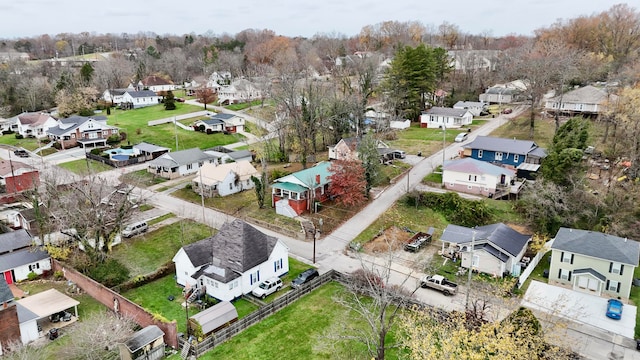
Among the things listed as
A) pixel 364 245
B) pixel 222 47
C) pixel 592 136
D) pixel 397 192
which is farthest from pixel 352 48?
pixel 364 245

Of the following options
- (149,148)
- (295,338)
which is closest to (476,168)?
(295,338)

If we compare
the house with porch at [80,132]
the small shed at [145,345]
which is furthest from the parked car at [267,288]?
→ the house with porch at [80,132]

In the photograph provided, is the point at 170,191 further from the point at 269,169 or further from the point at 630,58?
the point at 630,58

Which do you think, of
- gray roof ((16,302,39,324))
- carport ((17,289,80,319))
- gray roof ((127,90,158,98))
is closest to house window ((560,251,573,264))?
carport ((17,289,80,319))

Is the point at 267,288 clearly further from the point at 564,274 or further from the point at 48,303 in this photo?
the point at 564,274

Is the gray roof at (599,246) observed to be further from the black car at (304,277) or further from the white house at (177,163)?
the white house at (177,163)

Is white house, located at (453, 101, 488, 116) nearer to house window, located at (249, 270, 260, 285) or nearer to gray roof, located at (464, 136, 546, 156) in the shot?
gray roof, located at (464, 136, 546, 156)
